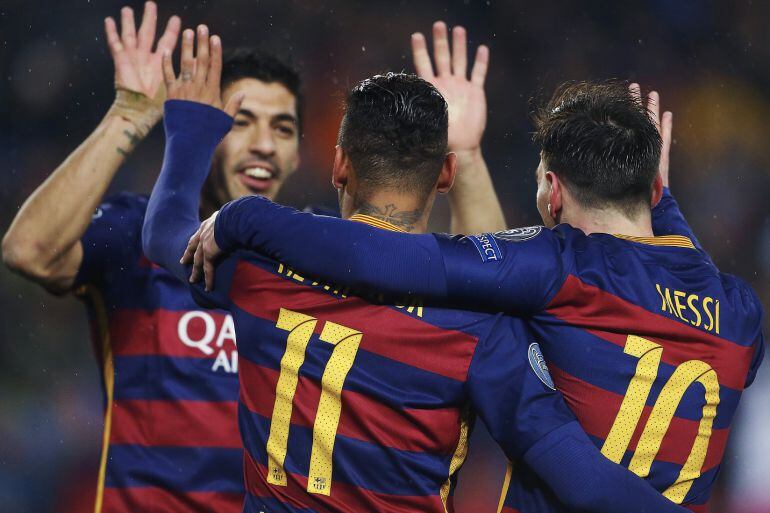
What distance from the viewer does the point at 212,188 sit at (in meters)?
3.52

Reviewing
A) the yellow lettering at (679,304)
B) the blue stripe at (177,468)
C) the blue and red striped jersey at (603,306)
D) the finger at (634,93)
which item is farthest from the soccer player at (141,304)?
the yellow lettering at (679,304)

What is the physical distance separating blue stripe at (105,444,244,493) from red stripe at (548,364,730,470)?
4.07ft

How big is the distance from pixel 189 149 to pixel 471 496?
167 inches

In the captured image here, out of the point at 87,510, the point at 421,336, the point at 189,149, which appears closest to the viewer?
the point at 421,336

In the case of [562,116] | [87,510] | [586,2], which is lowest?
[87,510]

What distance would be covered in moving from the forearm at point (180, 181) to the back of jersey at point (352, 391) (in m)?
0.38

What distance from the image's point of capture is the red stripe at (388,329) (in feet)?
6.82

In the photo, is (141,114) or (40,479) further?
(40,479)

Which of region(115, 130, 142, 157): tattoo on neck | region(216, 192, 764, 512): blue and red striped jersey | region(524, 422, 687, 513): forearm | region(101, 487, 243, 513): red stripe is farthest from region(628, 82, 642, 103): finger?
region(101, 487, 243, 513): red stripe

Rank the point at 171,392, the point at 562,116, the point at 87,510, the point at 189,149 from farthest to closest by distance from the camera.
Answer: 1. the point at 87,510
2. the point at 171,392
3. the point at 189,149
4. the point at 562,116

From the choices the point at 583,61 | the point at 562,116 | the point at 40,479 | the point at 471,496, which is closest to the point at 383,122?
the point at 562,116

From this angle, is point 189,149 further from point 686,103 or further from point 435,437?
point 686,103

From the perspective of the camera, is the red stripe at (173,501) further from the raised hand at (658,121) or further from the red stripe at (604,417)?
the raised hand at (658,121)

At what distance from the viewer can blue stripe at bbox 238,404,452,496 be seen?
2084 millimetres
